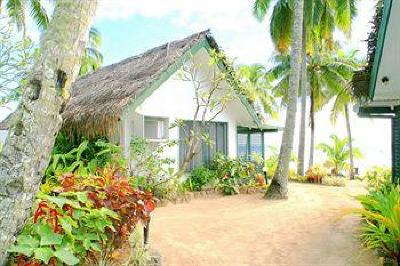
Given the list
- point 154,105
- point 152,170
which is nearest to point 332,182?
point 154,105

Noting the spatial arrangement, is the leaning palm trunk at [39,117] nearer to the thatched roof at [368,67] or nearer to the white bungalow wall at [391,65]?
the white bungalow wall at [391,65]

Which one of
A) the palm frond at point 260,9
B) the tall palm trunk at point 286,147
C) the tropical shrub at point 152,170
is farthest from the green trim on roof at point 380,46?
the palm frond at point 260,9

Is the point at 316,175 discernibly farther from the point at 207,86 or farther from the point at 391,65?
the point at 391,65

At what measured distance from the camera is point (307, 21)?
62.3 feet

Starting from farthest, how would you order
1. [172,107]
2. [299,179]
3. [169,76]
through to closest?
1. [299,179]
2. [172,107]
3. [169,76]

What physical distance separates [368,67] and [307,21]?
38.0 ft

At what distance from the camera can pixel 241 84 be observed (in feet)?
42.4

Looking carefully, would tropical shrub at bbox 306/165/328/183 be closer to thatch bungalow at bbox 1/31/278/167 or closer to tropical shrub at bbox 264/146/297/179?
tropical shrub at bbox 264/146/297/179

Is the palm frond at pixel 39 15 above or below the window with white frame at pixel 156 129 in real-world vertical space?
above

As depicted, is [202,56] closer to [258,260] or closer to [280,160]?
Result: [280,160]

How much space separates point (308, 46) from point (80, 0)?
20.1 metres

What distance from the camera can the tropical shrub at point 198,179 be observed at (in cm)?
1294

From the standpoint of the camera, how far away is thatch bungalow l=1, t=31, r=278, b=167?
36.8 ft

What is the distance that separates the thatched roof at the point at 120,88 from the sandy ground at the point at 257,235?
2.88m
